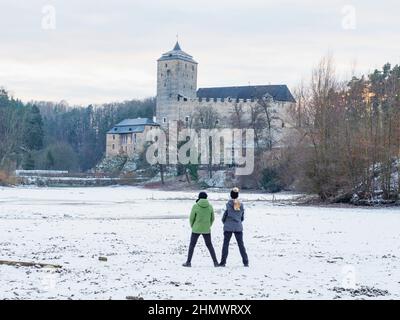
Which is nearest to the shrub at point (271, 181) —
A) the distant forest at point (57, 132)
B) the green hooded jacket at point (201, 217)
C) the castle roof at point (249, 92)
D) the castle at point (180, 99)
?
the distant forest at point (57, 132)

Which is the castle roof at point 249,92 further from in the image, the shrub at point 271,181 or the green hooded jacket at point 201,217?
the green hooded jacket at point 201,217

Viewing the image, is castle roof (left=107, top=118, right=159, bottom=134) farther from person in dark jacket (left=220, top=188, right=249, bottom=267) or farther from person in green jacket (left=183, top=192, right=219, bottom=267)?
person in dark jacket (left=220, top=188, right=249, bottom=267)

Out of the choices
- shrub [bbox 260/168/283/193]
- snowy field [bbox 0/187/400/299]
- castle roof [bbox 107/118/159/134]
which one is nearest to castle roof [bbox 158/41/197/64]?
castle roof [bbox 107/118/159/134]

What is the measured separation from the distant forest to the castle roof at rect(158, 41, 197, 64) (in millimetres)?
14878

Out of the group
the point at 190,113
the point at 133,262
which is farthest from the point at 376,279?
the point at 190,113

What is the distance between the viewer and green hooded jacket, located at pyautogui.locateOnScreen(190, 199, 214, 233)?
45.9 ft

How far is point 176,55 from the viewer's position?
133000 mm

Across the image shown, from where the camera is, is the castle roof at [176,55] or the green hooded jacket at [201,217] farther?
the castle roof at [176,55]

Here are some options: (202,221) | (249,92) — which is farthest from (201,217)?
(249,92)

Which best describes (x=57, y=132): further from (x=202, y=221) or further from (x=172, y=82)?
(x=202, y=221)

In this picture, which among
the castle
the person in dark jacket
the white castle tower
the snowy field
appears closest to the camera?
the snowy field

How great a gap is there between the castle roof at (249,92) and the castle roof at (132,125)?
48.8 ft

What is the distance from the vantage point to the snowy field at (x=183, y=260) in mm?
10750

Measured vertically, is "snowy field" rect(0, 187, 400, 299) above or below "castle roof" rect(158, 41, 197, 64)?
below
